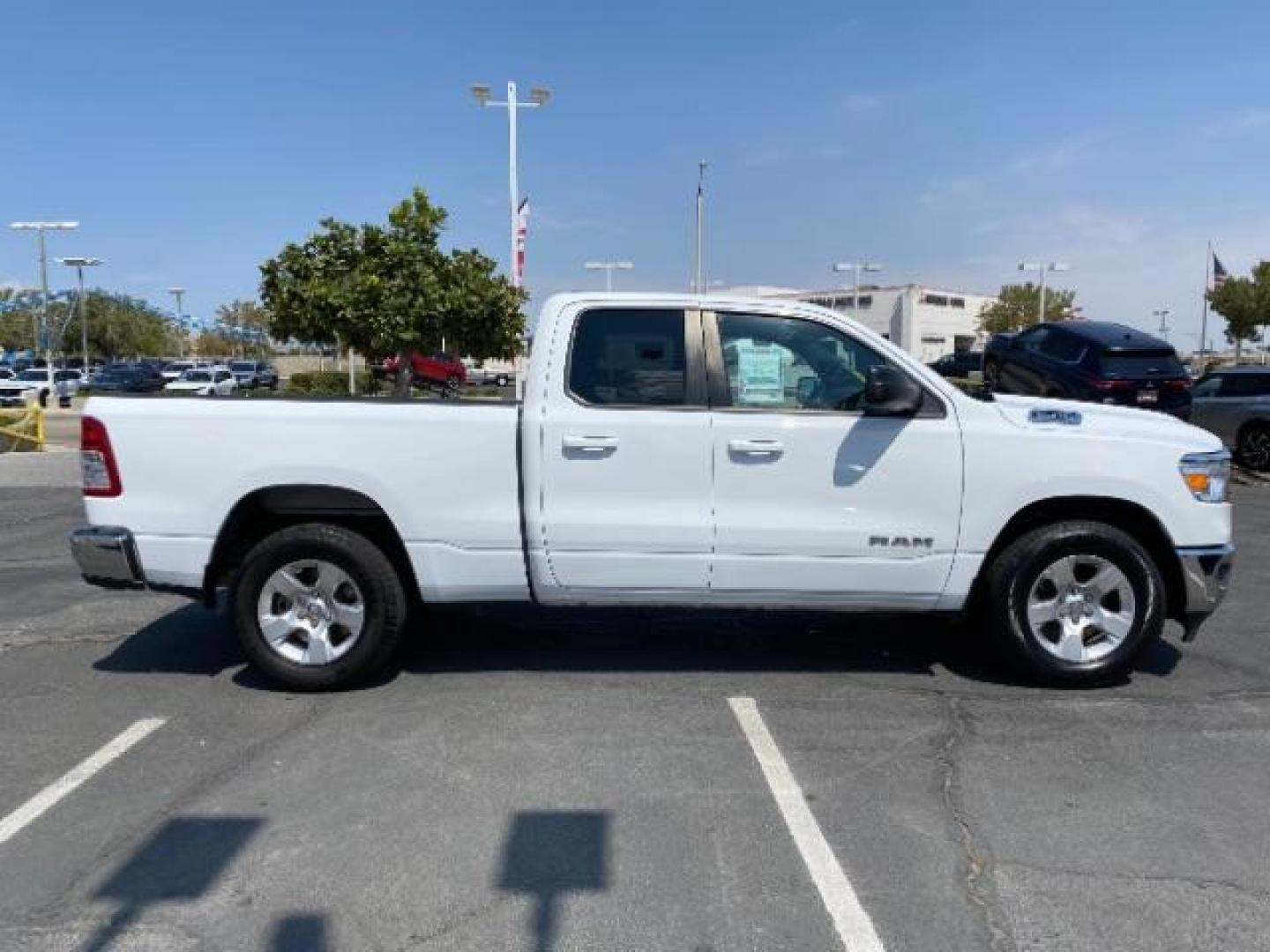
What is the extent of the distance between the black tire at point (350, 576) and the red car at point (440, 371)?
1310 inches

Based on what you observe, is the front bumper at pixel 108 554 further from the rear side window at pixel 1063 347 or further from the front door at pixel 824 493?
the rear side window at pixel 1063 347

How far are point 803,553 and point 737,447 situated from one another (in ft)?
2.00

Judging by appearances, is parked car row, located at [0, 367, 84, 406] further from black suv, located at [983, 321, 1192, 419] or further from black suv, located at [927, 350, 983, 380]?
black suv, located at [927, 350, 983, 380]

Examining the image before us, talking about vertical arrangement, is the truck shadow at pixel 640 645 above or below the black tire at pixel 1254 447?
below

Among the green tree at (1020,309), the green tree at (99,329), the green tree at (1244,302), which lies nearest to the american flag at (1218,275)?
the green tree at (1244,302)

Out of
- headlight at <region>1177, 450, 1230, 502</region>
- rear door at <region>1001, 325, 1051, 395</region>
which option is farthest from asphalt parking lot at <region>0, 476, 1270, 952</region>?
rear door at <region>1001, 325, 1051, 395</region>

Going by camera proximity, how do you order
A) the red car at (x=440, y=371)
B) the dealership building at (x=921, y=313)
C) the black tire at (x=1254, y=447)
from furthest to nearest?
the dealership building at (x=921, y=313) < the red car at (x=440, y=371) < the black tire at (x=1254, y=447)

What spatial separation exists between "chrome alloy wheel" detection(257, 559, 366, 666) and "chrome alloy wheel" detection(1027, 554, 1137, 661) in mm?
3379

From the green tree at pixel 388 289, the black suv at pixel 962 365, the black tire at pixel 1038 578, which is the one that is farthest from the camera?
the black suv at pixel 962 365

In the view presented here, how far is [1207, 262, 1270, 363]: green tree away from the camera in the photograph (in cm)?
4525

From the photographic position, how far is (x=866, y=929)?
2809 millimetres

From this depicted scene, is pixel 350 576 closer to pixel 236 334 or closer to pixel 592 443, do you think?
pixel 592 443

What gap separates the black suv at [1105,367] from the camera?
45.1 ft

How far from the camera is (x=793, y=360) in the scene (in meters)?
4.69
